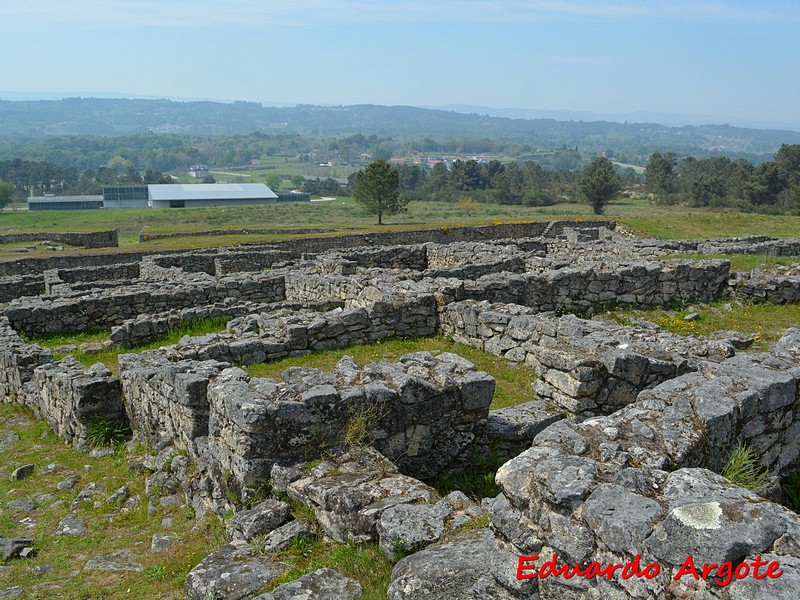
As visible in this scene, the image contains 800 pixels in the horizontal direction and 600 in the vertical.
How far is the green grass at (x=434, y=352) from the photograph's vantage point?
11.9 m

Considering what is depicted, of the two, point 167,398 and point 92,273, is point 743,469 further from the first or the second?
point 92,273

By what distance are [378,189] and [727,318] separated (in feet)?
197

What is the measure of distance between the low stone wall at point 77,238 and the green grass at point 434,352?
39.3 meters

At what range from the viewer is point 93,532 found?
29.6 feet

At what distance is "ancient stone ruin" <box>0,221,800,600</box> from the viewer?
15.4 feet

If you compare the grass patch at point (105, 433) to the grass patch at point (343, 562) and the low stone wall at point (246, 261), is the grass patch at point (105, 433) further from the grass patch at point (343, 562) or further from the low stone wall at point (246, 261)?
the low stone wall at point (246, 261)

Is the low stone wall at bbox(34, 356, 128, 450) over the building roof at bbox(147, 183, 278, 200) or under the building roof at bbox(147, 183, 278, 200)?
over

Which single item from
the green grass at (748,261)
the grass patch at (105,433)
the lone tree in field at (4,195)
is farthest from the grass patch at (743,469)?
the lone tree in field at (4,195)

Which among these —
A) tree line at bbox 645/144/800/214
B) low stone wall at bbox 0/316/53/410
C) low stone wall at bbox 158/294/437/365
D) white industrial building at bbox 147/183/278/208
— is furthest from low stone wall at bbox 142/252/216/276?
white industrial building at bbox 147/183/278/208

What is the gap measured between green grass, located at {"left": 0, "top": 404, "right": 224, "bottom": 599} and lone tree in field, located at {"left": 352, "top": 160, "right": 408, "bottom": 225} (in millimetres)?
64191

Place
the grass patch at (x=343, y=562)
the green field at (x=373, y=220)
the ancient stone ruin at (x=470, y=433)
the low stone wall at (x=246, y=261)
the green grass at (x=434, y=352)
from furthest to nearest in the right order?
the green field at (x=373, y=220) < the low stone wall at (x=246, y=261) < the green grass at (x=434, y=352) < the grass patch at (x=343, y=562) < the ancient stone ruin at (x=470, y=433)

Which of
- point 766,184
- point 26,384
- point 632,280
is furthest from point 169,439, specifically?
point 766,184

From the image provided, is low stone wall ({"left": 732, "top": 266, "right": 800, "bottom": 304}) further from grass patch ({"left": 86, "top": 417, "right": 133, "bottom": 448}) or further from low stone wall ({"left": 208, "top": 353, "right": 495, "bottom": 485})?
grass patch ({"left": 86, "top": 417, "right": 133, "bottom": 448})

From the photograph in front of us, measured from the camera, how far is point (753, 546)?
4129 millimetres
